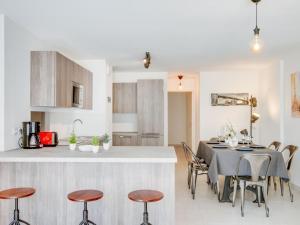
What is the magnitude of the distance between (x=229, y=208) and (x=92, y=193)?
2432 millimetres

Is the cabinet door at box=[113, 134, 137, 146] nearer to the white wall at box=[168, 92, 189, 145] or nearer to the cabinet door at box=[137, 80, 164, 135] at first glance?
the cabinet door at box=[137, 80, 164, 135]

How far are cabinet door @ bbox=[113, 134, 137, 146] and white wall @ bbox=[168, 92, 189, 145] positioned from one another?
539cm

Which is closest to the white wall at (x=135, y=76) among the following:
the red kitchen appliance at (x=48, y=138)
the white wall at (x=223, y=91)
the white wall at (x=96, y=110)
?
the white wall at (x=223, y=91)

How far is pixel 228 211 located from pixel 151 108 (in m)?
3.77

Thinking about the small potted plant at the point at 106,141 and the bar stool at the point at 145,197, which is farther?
the small potted plant at the point at 106,141

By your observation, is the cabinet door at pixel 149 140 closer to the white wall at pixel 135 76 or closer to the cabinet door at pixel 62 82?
the white wall at pixel 135 76

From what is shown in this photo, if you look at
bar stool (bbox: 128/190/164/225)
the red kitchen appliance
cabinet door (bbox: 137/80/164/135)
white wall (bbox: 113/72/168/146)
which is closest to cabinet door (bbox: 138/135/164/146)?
cabinet door (bbox: 137/80/164/135)

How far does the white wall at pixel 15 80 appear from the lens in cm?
330

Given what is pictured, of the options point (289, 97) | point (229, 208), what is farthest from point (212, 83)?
point (229, 208)

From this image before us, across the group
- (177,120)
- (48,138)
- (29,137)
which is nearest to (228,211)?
(48,138)

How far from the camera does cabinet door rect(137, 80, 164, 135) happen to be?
23.6 ft

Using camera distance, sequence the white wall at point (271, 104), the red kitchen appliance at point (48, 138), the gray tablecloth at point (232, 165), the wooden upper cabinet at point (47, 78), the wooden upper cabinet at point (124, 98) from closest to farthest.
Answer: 1. the wooden upper cabinet at point (47, 78)
2. the red kitchen appliance at point (48, 138)
3. the gray tablecloth at point (232, 165)
4. the white wall at point (271, 104)
5. the wooden upper cabinet at point (124, 98)

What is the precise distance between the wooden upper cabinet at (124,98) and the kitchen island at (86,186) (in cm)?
432

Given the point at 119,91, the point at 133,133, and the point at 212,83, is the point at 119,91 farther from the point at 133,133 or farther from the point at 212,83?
the point at 212,83
